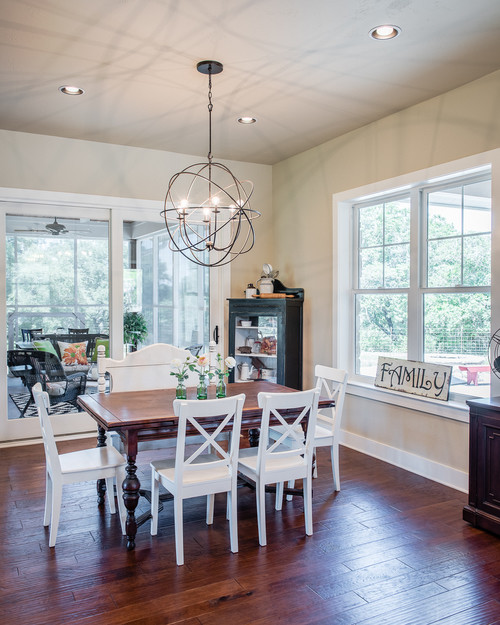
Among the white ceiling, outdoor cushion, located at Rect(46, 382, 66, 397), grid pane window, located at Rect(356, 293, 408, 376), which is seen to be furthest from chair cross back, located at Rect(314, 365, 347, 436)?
outdoor cushion, located at Rect(46, 382, 66, 397)

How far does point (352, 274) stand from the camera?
16.5 feet

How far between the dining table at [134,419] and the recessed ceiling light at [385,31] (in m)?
2.25

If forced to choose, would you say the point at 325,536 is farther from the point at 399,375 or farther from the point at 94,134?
the point at 94,134

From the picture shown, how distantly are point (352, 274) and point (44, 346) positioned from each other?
3.00m

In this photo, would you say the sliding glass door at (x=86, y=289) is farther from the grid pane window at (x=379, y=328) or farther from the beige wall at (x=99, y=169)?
the grid pane window at (x=379, y=328)

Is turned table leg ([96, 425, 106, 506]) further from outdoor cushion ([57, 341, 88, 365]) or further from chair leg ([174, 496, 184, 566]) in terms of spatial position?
outdoor cushion ([57, 341, 88, 365])

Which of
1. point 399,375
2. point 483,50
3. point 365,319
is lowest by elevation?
point 399,375

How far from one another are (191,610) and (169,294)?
3.63 metres

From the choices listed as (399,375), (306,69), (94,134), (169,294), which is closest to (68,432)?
(169,294)

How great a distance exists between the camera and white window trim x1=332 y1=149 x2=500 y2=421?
3.49m

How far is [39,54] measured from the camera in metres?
3.27

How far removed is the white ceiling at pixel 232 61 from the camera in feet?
9.14

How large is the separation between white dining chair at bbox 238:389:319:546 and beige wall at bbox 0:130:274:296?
3.00 m

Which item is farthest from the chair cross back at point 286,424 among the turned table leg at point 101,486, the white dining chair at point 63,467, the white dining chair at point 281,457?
the turned table leg at point 101,486
